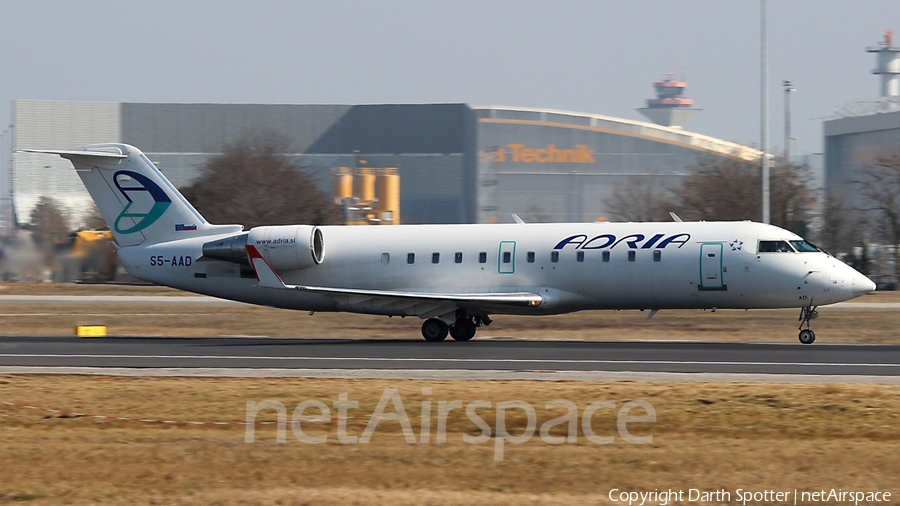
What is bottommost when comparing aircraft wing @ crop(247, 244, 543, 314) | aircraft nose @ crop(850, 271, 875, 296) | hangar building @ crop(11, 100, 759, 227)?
aircraft wing @ crop(247, 244, 543, 314)

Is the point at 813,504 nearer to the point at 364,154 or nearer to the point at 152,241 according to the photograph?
the point at 152,241

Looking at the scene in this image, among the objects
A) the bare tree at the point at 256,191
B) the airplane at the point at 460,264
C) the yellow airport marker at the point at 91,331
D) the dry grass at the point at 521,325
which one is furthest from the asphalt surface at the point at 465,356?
the bare tree at the point at 256,191

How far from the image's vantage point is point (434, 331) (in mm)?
29828

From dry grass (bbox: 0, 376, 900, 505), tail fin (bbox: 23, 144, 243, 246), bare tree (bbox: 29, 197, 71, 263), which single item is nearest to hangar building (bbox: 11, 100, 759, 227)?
bare tree (bbox: 29, 197, 71, 263)

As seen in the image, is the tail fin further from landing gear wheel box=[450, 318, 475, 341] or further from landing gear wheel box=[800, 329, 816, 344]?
landing gear wheel box=[800, 329, 816, 344]

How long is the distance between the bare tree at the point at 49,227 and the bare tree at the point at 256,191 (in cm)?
893

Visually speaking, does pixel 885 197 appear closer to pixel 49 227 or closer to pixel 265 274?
pixel 265 274

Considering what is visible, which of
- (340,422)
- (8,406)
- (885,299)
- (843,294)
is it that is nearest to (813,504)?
(340,422)

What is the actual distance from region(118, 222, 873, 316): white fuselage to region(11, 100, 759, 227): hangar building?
84515mm

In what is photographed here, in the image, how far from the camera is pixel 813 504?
10.6 metres

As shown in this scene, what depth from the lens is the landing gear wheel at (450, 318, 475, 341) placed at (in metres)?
30.2

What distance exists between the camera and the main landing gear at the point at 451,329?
2983 cm

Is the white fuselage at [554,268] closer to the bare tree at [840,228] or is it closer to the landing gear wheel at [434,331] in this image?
the landing gear wheel at [434,331]

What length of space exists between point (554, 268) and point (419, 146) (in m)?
90.0
